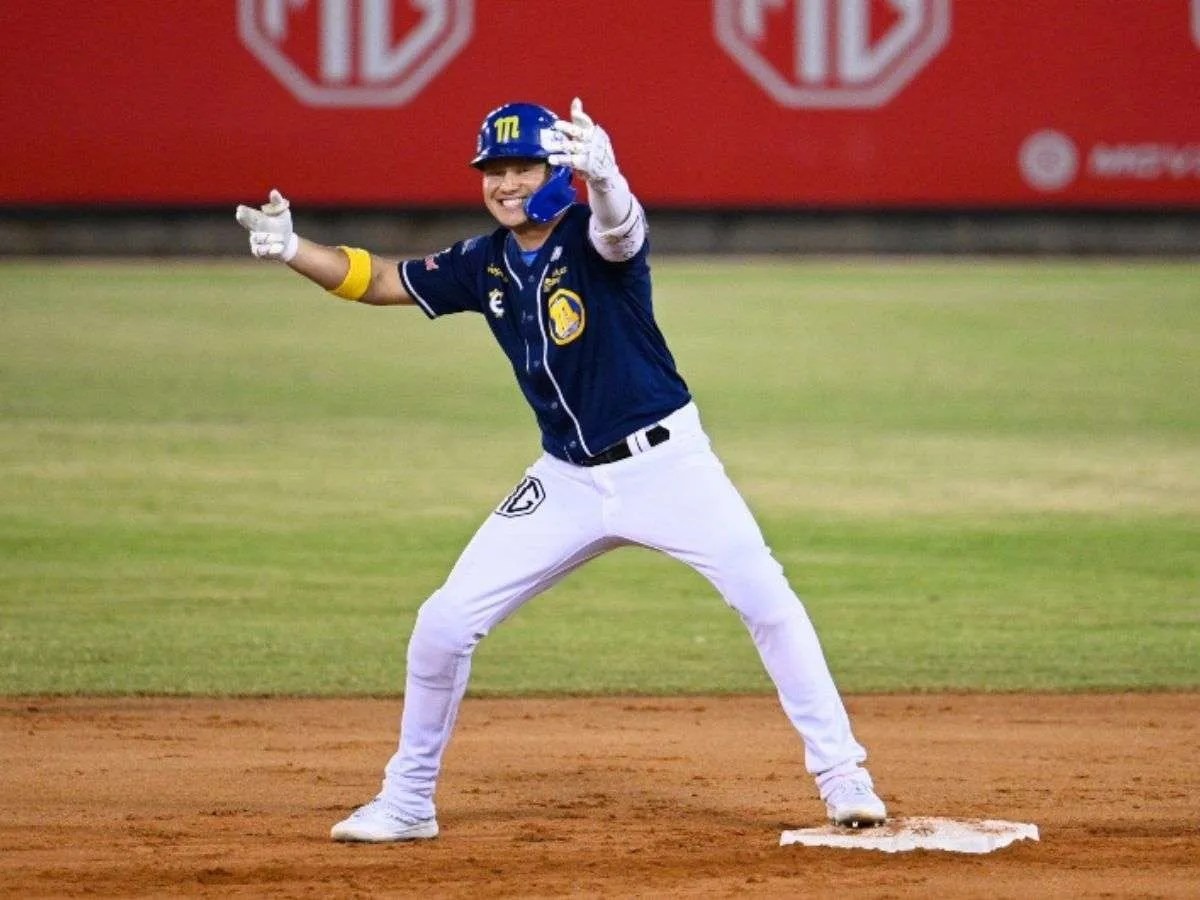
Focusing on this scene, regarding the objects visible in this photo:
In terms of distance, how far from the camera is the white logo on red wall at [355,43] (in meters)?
25.4

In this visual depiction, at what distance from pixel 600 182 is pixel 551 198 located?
0.35m

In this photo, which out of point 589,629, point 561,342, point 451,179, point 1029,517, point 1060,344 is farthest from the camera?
point 451,179

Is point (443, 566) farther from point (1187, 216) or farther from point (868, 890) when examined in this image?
point (1187, 216)

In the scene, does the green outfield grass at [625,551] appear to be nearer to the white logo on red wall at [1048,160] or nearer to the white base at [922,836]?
the white logo on red wall at [1048,160]

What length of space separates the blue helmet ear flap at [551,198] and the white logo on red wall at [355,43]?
65.9 feet

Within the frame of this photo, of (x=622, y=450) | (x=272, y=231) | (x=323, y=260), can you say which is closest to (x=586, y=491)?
(x=622, y=450)

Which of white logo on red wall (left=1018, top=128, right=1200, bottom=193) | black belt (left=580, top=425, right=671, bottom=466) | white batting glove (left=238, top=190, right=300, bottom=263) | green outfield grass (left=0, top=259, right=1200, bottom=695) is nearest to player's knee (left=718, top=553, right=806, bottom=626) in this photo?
black belt (left=580, top=425, right=671, bottom=466)

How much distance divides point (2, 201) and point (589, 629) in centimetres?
1768

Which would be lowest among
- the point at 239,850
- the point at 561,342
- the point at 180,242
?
the point at 180,242

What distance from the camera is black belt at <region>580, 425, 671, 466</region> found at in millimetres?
5805

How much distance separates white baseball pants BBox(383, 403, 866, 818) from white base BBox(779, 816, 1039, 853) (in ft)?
0.61

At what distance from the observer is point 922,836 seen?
230 inches

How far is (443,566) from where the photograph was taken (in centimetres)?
1135

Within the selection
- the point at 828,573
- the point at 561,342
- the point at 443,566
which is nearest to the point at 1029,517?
the point at 828,573
